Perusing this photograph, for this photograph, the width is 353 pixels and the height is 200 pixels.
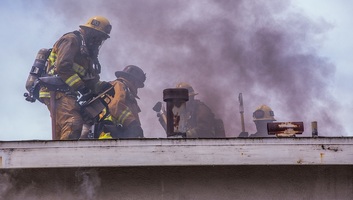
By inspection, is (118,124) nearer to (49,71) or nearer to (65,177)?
(49,71)

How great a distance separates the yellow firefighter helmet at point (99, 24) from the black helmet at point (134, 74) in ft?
3.69

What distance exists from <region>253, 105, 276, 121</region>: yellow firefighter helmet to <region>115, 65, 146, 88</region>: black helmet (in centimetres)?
403

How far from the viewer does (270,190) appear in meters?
5.75

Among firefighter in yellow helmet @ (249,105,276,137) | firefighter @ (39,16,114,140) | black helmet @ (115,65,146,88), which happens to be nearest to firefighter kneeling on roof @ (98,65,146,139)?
black helmet @ (115,65,146,88)

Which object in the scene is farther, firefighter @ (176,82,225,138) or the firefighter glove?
firefighter @ (176,82,225,138)

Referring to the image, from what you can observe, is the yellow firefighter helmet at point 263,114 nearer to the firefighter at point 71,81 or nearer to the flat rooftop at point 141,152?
the firefighter at point 71,81

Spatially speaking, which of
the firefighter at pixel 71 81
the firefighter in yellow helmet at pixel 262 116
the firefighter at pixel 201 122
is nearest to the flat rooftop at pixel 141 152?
the firefighter at pixel 71 81

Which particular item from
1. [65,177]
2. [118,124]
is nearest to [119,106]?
[118,124]

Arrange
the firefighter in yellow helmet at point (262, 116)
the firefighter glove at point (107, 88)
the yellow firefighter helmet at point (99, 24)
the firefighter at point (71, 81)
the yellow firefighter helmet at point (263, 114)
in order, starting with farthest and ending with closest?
1. the yellow firefighter helmet at point (263, 114)
2. the firefighter in yellow helmet at point (262, 116)
3. the yellow firefighter helmet at point (99, 24)
4. the firefighter glove at point (107, 88)
5. the firefighter at point (71, 81)

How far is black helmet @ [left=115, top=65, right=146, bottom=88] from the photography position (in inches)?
645

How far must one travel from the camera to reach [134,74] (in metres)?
16.5

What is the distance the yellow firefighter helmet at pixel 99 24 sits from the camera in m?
15.6

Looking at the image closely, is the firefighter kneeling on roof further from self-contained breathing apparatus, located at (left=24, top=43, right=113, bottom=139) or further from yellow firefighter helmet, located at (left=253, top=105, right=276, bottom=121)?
yellow firefighter helmet, located at (left=253, top=105, right=276, bottom=121)

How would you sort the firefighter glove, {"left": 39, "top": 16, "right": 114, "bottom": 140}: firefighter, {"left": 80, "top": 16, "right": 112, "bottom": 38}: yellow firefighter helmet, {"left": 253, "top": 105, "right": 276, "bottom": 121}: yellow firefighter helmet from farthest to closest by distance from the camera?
{"left": 253, "top": 105, "right": 276, "bottom": 121}: yellow firefighter helmet, {"left": 80, "top": 16, "right": 112, "bottom": 38}: yellow firefighter helmet, the firefighter glove, {"left": 39, "top": 16, "right": 114, "bottom": 140}: firefighter
